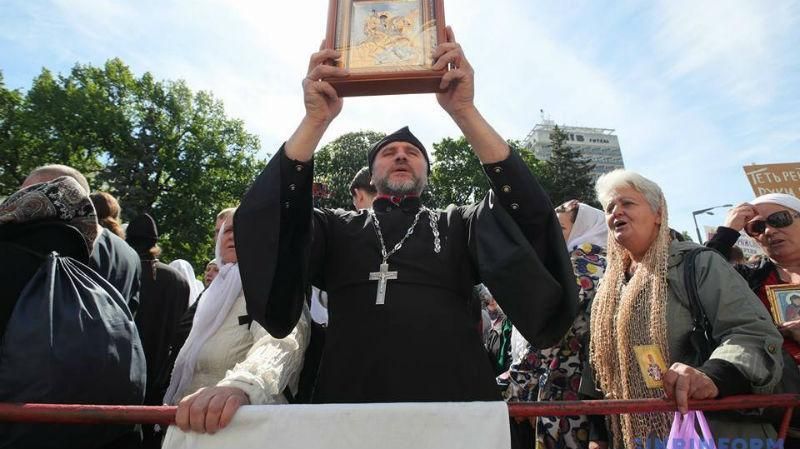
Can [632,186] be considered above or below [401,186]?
above

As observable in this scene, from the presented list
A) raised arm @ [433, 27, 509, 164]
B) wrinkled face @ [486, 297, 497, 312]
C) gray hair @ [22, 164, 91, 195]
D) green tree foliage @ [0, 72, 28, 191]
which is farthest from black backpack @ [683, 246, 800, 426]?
green tree foliage @ [0, 72, 28, 191]

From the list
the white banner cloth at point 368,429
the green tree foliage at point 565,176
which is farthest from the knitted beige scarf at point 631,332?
the green tree foliage at point 565,176

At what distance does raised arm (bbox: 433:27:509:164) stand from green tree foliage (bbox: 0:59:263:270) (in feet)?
80.1

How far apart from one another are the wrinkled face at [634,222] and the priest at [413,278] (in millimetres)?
1113

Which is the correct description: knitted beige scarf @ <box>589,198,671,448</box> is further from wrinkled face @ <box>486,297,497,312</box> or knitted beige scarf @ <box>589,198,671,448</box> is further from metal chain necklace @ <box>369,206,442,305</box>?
wrinkled face @ <box>486,297,497,312</box>

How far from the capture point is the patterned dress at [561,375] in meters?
2.69

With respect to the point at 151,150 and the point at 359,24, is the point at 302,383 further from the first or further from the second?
the point at 151,150

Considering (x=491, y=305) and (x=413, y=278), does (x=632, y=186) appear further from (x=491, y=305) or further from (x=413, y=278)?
(x=491, y=305)

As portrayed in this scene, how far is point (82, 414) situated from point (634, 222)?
2.62 meters

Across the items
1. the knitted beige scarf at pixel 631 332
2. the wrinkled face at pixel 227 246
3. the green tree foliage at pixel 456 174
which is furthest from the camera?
the green tree foliage at pixel 456 174

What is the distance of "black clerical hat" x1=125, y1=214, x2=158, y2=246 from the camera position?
141 inches

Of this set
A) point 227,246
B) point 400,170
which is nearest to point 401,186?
point 400,170

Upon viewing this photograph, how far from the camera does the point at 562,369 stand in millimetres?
2896

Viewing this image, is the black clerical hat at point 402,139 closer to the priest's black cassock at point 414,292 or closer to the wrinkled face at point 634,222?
the priest's black cassock at point 414,292
